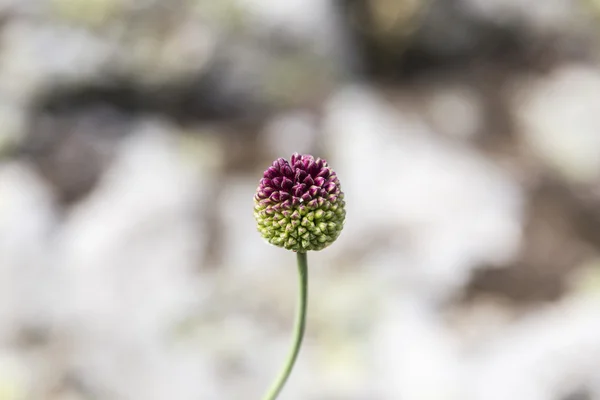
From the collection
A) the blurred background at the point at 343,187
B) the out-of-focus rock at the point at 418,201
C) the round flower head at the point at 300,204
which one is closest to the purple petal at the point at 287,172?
the round flower head at the point at 300,204

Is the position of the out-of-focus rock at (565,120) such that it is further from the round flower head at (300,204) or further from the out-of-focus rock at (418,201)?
the round flower head at (300,204)

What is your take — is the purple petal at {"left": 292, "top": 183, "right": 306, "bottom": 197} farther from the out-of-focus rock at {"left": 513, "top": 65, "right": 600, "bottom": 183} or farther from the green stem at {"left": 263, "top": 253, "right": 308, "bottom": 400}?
the out-of-focus rock at {"left": 513, "top": 65, "right": 600, "bottom": 183}

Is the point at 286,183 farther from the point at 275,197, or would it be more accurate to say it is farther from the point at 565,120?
the point at 565,120

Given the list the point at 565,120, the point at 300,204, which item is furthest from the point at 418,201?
the point at 300,204

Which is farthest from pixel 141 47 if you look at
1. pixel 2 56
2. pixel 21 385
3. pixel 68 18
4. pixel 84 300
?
pixel 21 385

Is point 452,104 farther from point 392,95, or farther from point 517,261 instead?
point 517,261

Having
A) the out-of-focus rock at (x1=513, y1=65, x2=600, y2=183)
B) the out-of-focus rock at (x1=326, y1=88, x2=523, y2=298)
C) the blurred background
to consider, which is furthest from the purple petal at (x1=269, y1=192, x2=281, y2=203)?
the out-of-focus rock at (x1=513, y1=65, x2=600, y2=183)

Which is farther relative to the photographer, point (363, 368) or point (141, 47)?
point (141, 47)
